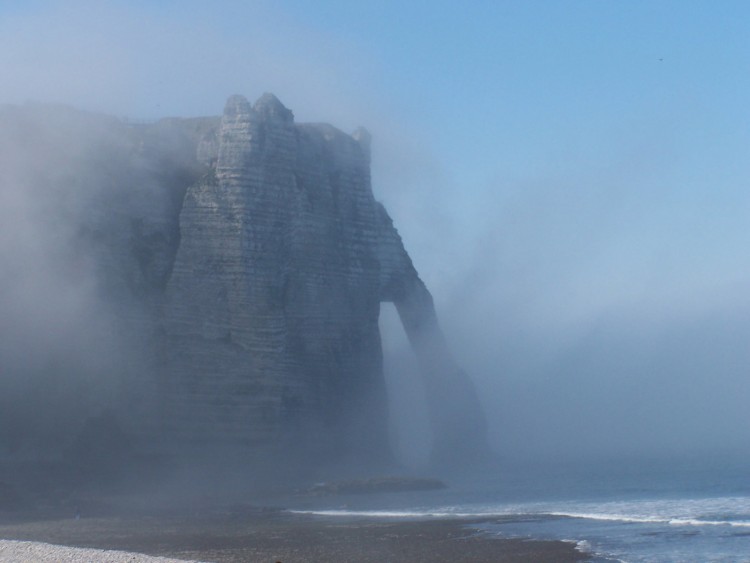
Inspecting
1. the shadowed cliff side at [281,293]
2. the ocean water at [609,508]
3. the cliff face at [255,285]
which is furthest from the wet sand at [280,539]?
the shadowed cliff side at [281,293]

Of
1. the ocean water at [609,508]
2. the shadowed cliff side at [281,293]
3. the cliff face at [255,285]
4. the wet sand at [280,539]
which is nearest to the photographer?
the wet sand at [280,539]

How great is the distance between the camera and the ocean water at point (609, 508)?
31.7 metres

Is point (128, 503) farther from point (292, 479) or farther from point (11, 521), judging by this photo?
point (292, 479)

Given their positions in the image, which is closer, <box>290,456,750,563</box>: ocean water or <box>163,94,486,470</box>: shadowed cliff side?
<box>290,456,750,563</box>: ocean water

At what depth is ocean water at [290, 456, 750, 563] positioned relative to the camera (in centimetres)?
3166

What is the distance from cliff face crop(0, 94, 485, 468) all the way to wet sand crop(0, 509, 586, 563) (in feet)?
61.0

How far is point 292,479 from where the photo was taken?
65062mm

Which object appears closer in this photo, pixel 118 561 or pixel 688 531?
pixel 118 561

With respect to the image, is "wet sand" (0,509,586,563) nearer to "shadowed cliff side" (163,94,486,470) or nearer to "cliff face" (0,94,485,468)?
"cliff face" (0,94,485,468)

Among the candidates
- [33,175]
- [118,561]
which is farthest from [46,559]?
[33,175]

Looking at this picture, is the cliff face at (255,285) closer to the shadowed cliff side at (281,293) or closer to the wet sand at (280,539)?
the shadowed cliff side at (281,293)

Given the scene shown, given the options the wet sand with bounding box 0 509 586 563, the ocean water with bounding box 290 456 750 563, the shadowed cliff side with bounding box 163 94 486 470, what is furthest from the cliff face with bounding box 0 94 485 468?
the wet sand with bounding box 0 509 586 563

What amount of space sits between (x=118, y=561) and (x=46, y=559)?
8.61ft

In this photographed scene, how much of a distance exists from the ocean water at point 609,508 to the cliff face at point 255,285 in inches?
440
